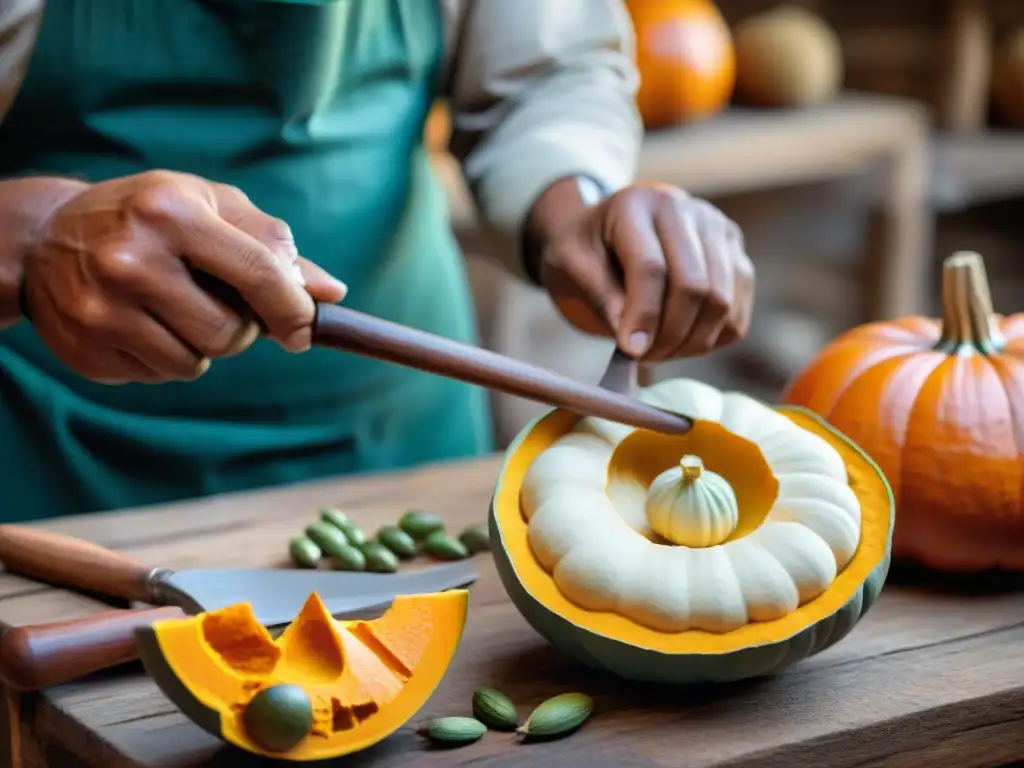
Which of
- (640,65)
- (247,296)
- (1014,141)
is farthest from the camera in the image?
(1014,141)

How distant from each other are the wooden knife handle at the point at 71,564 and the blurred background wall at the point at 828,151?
4.17 ft

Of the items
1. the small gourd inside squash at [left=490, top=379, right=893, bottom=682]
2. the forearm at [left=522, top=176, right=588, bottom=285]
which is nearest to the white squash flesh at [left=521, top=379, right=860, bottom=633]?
the small gourd inside squash at [left=490, top=379, right=893, bottom=682]

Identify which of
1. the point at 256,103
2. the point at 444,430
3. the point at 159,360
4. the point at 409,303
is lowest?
the point at 444,430

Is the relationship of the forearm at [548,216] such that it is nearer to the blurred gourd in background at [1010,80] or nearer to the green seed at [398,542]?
the green seed at [398,542]

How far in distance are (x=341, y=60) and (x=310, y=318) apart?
538 mm

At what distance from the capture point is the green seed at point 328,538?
104 cm

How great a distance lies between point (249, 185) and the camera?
1.26 meters

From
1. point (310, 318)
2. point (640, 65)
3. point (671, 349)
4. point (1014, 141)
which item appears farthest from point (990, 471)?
point (1014, 141)

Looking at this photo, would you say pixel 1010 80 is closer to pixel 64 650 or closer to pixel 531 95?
pixel 531 95

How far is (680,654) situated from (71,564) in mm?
468

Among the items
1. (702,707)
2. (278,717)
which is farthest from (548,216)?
(278,717)

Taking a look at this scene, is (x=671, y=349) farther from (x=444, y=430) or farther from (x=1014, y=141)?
(x=1014, y=141)

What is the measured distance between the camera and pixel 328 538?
1050 millimetres

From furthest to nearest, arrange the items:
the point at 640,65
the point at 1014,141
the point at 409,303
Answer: the point at 1014,141
the point at 640,65
the point at 409,303
